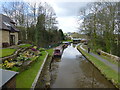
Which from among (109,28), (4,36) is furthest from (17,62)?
(109,28)

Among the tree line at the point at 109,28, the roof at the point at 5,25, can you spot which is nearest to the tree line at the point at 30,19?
the roof at the point at 5,25

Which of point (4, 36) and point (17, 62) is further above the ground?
point (4, 36)

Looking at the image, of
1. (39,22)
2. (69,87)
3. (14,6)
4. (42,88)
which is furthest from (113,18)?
(14,6)

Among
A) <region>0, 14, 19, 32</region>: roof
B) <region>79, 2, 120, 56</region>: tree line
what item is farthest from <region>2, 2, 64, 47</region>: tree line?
<region>79, 2, 120, 56</region>: tree line

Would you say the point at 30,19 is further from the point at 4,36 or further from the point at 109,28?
the point at 109,28

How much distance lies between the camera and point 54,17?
3503cm

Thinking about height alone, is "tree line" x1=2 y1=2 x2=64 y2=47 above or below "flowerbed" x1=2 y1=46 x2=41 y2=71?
above

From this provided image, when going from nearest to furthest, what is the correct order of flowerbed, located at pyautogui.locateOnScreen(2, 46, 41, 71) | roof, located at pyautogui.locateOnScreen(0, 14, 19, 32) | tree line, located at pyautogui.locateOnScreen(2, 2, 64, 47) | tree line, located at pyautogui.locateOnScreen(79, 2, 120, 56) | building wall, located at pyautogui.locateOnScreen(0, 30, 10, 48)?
1. flowerbed, located at pyautogui.locateOnScreen(2, 46, 41, 71)
2. tree line, located at pyautogui.locateOnScreen(79, 2, 120, 56)
3. building wall, located at pyautogui.locateOnScreen(0, 30, 10, 48)
4. roof, located at pyautogui.locateOnScreen(0, 14, 19, 32)
5. tree line, located at pyautogui.locateOnScreen(2, 2, 64, 47)

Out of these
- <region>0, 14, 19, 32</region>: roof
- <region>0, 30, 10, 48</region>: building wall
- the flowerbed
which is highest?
<region>0, 14, 19, 32</region>: roof

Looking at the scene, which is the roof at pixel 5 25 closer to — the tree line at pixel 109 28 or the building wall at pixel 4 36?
the building wall at pixel 4 36

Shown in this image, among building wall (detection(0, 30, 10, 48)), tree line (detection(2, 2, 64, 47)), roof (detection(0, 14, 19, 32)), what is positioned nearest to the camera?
building wall (detection(0, 30, 10, 48))

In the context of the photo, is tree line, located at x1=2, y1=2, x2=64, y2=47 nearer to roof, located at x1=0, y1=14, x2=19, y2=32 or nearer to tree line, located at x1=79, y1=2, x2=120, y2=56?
roof, located at x1=0, y1=14, x2=19, y2=32

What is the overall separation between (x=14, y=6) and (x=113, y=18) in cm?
2293

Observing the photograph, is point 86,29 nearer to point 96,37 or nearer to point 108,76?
point 96,37
